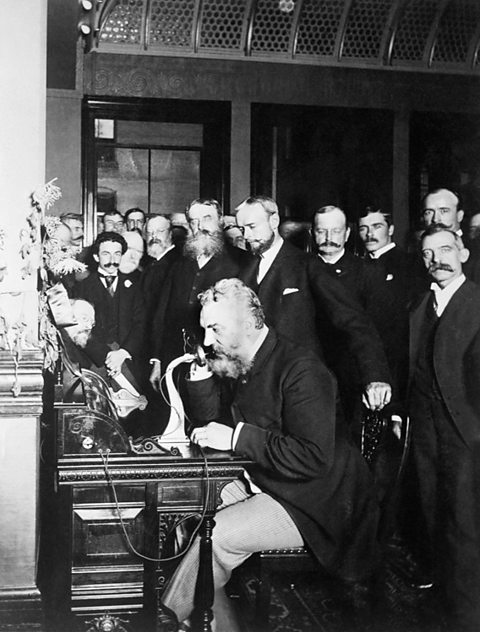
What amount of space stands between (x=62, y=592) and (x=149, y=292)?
3.99ft

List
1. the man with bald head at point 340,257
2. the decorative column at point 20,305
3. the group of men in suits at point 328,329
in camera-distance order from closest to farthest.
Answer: the decorative column at point 20,305 → the group of men in suits at point 328,329 → the man with bald head at point 340,257

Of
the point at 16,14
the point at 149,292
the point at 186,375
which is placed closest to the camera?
the point at 16,14

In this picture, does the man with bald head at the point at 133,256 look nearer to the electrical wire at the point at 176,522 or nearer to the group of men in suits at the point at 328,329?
the group of men in suits at the point at 328,329

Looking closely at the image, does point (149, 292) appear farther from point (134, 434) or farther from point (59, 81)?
point (59, 81)

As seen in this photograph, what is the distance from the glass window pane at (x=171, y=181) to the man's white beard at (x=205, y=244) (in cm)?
14

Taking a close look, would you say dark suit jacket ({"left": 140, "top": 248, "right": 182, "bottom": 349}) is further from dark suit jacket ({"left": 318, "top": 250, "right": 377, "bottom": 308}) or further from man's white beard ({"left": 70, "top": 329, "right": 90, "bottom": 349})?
dark suit jacket ({"left": 318, "top": 250, "right": 377, "bottom": 308})

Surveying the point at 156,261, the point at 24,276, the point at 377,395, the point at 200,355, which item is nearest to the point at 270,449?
the point at 200,355

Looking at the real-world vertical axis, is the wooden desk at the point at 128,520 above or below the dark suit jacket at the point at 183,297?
below

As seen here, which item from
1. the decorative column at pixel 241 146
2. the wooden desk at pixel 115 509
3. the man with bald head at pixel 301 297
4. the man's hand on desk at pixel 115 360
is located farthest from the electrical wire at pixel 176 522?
the decorative column at pixel 241 146

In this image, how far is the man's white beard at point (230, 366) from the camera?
2621 millimetres

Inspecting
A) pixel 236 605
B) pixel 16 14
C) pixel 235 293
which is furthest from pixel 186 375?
pixel 16 14

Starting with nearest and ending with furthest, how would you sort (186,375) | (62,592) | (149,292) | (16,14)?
(16,14), (62,592), (186,375), (149,292)

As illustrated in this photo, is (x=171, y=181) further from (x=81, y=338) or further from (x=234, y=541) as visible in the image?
(x=234, y=541)

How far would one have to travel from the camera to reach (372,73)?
303 cm
